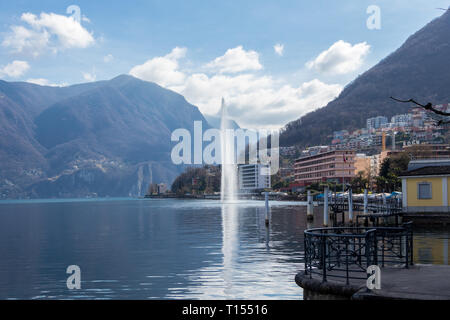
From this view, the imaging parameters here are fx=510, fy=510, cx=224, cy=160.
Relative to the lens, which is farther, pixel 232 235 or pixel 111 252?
pixel 232 235

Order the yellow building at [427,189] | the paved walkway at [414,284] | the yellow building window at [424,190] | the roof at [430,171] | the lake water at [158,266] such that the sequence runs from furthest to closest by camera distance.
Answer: the yellow building window at [424,190] < the yellow building at [427,189] < the roof at [430,171] < the lake water at [158,266] < the paved walkway at [414,284]

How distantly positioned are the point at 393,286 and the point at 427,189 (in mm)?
43776

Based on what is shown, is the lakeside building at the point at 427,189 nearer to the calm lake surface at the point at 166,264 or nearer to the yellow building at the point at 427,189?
the yellow building at the point at 427,189

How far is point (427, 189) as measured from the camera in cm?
5344

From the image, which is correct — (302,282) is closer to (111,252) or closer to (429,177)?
(111,252)

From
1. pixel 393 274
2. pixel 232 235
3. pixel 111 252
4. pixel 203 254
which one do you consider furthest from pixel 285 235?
pixel 393 274

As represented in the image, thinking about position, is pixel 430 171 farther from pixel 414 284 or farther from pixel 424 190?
pixel 414 284

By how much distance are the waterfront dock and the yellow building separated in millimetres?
39689

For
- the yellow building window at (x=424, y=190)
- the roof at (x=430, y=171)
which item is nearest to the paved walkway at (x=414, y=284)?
the roof at (x=430, y=171)

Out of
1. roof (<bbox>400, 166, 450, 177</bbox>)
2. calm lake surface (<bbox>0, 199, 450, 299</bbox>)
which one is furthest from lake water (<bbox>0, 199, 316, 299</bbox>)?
roof (<bbox>400, 166, 450, 177</bbox>)


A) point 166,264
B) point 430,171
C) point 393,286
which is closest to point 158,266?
point 166,264

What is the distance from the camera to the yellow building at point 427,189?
2057 inches

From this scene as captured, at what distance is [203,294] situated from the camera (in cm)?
2252
